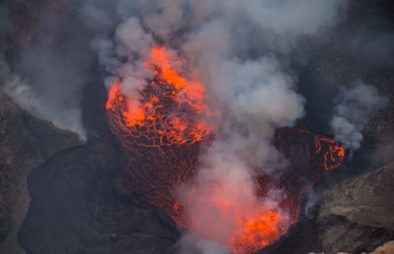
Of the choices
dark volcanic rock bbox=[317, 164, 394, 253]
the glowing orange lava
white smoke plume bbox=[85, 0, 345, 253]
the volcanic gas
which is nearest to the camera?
dark volcanic rock bbox=[317, 164, 394, 253]

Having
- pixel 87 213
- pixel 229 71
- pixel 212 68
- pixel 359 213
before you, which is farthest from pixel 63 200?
pixel 359 213

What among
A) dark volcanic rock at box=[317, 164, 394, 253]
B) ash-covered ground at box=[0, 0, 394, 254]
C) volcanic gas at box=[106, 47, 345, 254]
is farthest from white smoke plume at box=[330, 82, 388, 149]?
dark volcanic rock at box=[317, 164, 394, 253]

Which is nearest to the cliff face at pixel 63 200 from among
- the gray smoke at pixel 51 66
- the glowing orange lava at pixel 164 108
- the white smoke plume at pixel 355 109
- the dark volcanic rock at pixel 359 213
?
the gray smoke at pixel 51 66

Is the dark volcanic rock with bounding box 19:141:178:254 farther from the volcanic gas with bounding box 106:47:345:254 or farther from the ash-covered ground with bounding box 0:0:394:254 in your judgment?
the volcanic gas with bounding box 106:47:345:254

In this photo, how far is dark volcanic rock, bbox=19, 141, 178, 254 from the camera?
7512mm

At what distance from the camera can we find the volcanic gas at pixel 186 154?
21.7 ft

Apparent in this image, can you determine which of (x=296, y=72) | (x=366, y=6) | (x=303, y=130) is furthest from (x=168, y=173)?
(x=366, y=6)

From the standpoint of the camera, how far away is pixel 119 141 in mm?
7699

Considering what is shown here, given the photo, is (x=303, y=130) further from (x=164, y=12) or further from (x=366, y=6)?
(x=164, y=12)

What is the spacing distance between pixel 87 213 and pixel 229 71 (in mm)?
4809

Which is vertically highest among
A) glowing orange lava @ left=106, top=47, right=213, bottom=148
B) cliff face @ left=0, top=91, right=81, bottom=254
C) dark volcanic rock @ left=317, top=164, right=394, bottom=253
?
glowing orange lava @ left=106, top=47, right=213, bottom=148

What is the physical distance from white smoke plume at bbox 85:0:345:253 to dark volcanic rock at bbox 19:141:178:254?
97cm

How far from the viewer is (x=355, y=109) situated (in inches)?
238

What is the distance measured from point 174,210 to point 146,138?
5.86 ft
